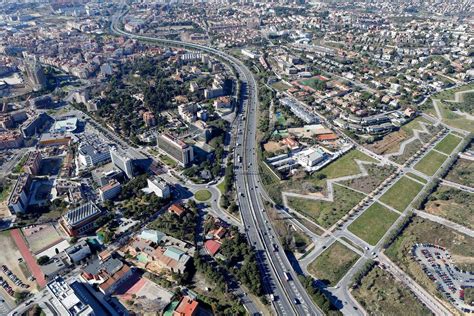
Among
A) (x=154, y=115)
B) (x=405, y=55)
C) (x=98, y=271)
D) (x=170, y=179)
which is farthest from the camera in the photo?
(x=405, y=55)

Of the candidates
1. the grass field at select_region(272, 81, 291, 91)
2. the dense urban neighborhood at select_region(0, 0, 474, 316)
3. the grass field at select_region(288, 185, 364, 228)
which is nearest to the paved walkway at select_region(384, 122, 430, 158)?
the dense urban neighborhood at select_region(0, 0, 474, 316)

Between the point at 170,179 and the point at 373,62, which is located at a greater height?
the point at 373,62

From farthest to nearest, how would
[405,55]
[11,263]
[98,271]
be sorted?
[405,55] < [11,263] < [98,271]

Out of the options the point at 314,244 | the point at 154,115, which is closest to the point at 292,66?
the point at 154,115

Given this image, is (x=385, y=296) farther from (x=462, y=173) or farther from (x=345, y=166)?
(x=462, y=173)

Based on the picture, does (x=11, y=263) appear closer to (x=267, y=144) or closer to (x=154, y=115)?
(x=154, y=115)

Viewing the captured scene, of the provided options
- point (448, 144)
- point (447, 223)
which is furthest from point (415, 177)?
point (448, 144)

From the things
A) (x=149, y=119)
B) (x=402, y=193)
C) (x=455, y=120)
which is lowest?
(x=402, y=193)
